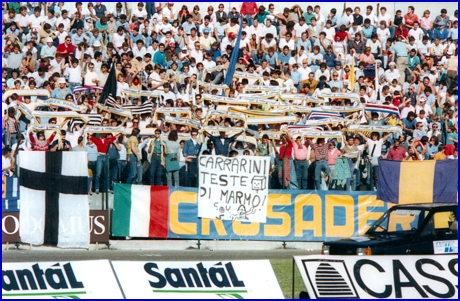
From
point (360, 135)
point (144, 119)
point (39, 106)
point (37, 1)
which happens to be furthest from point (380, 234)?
point (37, 1)

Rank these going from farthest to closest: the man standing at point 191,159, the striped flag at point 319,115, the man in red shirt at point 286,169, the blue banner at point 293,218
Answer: the striped flag at point 319,115
the man in red shirt at point 286,169
the man standing at point 191,159
the blue banner at point 293,218

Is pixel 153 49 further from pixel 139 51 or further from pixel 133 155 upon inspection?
pixel 133 155

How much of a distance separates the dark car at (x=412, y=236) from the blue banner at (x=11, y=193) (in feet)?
23.0

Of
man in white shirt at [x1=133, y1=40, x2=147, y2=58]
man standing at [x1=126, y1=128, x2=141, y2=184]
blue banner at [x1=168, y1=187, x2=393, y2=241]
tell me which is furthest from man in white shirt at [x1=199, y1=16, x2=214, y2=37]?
blue banner at [x1=168, y1=187, x2=393, y2=241]

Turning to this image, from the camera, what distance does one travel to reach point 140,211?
20234 millimetres

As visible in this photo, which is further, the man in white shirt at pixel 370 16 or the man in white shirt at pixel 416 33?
the man in white shirt at pixel 370 16

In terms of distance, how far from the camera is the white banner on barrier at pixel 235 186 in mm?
19938

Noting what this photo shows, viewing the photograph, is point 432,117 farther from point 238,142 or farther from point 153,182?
point 153,182

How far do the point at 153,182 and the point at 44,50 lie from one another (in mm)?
6860

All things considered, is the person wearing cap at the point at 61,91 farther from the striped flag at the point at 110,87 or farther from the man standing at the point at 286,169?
the man standing at the point at 286,169

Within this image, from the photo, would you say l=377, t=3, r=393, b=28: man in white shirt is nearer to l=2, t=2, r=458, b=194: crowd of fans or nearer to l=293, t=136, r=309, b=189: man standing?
l=2, t=2, r=458, b=194: crowd of fans

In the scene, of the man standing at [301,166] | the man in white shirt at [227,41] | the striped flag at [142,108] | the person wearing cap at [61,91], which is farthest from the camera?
the man in white shirt at [227,41]

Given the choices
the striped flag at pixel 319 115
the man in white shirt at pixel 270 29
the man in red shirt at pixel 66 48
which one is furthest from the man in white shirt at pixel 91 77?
the striped flag at pixel 319 115

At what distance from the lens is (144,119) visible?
22906mm
